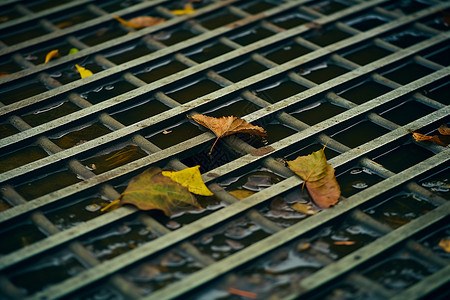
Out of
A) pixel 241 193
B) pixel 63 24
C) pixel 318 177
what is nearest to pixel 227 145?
pixel 241 193

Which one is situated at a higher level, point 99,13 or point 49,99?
point 99,13

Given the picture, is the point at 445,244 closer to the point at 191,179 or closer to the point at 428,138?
the point at 428,138

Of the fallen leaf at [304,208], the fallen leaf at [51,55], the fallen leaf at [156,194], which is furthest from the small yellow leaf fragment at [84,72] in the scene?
the fallen leaf at [304,208]

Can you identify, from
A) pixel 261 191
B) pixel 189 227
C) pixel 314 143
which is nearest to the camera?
pixel 189 227

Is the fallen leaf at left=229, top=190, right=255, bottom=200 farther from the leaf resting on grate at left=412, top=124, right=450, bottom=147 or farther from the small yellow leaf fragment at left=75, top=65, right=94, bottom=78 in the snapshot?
the small yellow leaf fragment at left=75, top=65, right=94, bottom=78

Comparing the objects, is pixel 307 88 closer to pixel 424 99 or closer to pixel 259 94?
pixel 259 94

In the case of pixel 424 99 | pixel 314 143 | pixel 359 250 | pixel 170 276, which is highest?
pixel 424 99

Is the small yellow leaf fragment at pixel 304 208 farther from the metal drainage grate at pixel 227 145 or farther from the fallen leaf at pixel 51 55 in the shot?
the fallen leaf at pixel 51 55

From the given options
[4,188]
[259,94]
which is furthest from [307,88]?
[4,188]
